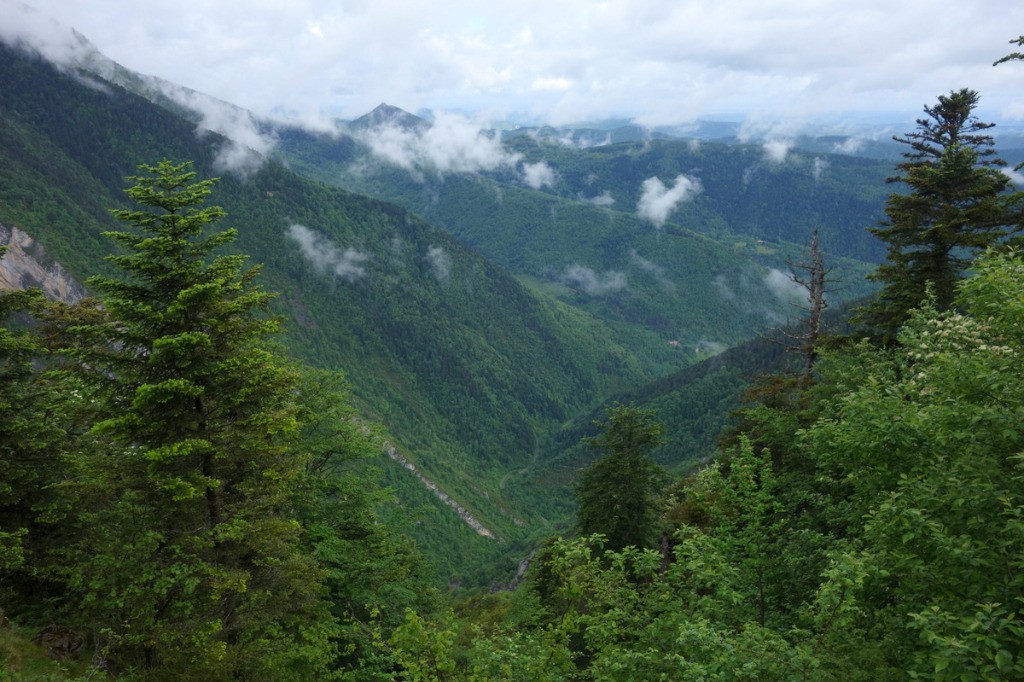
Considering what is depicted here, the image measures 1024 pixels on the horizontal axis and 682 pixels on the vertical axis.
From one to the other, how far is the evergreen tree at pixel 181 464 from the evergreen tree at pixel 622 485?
17012mm

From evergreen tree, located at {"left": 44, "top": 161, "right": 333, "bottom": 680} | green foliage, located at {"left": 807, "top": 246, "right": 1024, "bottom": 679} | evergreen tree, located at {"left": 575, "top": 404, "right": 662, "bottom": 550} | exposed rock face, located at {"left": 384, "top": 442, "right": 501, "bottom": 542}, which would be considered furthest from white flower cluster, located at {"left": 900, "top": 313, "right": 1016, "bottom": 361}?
exposed rock face, located at {"left": 384, "top": 442, "right": 501, "bottom": 542}

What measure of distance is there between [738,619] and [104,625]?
16755 mm

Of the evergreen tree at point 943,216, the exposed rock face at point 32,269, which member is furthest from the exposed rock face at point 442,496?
the evergreen tree at point 943,216

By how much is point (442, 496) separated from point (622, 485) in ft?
495

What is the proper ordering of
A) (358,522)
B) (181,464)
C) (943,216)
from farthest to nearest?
1. (943,216)
2. (358,522)
3. (181,464)

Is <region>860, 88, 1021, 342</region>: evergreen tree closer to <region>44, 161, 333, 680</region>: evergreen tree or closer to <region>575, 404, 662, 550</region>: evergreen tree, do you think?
<region>575, 404, 662, 550</region>: evergreen tree

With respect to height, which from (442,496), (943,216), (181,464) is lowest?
(442,496)

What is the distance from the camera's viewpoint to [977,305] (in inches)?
479

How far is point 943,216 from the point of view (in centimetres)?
2819

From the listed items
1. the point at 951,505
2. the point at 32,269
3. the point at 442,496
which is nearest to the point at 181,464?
the point at 951,505

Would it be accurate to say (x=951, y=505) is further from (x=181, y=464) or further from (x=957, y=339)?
(x=181, y=464)

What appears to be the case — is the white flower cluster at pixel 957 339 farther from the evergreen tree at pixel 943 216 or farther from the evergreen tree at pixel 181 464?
the evergreen tree at pixel 181 464

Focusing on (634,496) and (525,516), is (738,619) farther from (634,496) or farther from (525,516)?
(525,516)

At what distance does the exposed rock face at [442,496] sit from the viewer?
552ft
